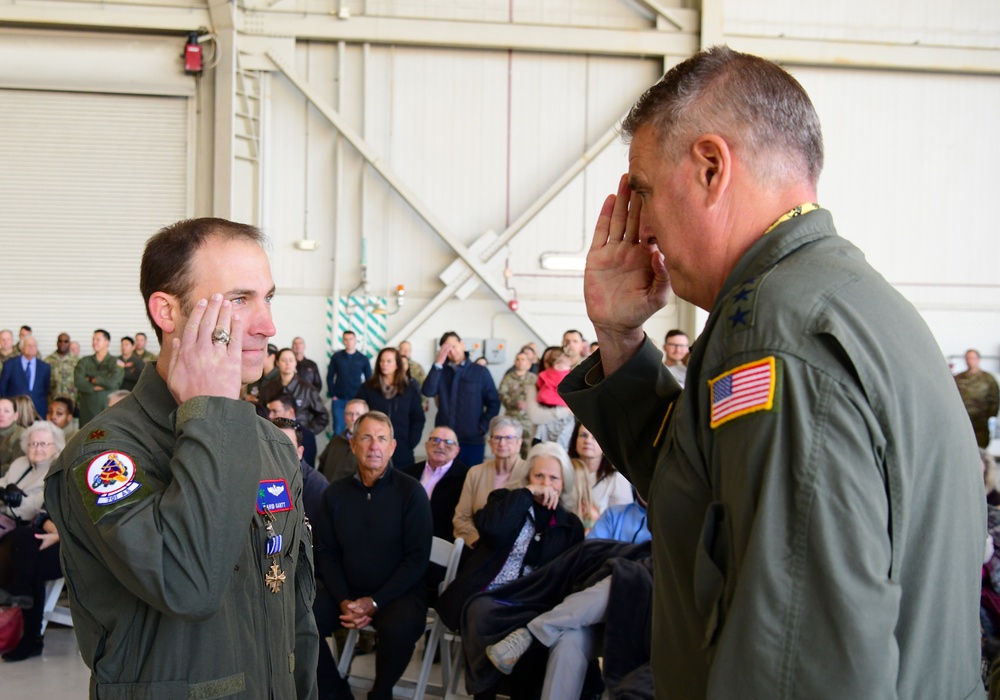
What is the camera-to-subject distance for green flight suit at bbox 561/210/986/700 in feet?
2.96

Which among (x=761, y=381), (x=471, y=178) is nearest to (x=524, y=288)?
(x=471, y=178)

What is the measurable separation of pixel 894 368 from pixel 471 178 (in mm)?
10808

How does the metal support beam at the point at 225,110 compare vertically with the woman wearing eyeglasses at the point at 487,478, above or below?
above

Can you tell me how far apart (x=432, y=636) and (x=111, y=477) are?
3.28 m

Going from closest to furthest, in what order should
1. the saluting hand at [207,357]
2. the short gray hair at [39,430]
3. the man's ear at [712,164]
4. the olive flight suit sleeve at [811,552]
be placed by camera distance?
the olive flight suit sleeve at [811,552] < the man's ear at [712,164] < the saluting hand at [207,357] < the short gray hair at [39,430]

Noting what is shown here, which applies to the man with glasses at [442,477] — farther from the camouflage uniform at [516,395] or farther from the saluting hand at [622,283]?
the saluting hand at [622,283]

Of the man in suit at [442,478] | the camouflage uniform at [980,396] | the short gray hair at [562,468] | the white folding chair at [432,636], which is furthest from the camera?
the camouflage uniform at [980,396]

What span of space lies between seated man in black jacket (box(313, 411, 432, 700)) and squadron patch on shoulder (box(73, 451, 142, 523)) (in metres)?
3.09

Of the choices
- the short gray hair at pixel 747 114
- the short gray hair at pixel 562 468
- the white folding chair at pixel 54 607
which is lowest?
the white folding chair at pixel 54 607

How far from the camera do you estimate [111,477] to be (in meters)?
1.52

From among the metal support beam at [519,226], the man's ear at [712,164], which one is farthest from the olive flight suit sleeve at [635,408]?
the metal support beam at [519,226]

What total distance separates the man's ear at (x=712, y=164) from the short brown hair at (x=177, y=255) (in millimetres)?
1011

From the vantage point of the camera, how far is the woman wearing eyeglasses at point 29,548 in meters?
5.14

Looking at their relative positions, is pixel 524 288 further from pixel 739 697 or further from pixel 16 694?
pixel 739 697
